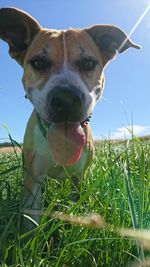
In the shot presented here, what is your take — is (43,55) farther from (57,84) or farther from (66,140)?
(66,140)

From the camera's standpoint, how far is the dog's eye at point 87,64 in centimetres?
415

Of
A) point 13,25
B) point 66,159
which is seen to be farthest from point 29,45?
point 66,159

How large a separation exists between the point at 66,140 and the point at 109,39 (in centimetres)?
162

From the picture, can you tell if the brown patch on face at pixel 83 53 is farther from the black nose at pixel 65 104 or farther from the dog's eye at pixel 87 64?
the black nose at pixel 65 104

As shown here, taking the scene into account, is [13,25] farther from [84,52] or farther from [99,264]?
[99,264]

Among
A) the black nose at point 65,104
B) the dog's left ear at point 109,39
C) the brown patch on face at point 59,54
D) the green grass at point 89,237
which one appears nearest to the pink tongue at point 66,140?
the black nose at point 65,104

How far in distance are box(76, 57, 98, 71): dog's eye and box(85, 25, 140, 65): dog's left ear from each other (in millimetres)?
471

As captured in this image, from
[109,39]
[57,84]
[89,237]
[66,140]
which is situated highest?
[109,39]

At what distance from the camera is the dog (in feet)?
12.0

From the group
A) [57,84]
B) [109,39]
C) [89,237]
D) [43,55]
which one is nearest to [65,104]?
[57,84]

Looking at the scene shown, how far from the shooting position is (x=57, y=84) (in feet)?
11.9

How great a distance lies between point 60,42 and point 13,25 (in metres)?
0.57

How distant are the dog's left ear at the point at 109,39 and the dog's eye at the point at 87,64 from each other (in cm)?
47

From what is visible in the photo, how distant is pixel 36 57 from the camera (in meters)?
4.18
